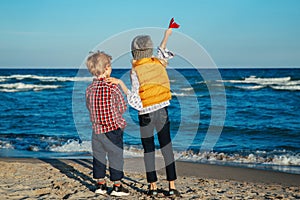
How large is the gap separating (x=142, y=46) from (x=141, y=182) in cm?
204

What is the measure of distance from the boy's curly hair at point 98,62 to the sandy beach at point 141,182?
4.78ft

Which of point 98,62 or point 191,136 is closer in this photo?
point 98,62

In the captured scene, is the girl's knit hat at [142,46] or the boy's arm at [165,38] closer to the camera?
the girl's knit hat at [142,46]

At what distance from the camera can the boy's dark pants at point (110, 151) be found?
4277 mm

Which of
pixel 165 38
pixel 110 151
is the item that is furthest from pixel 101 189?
pixel 165 38

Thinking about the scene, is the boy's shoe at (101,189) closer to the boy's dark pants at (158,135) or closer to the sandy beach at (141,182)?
the sandy beach at (141,182)

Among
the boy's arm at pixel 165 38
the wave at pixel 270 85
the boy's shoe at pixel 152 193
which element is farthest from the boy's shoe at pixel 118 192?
the wave at pixel 270 85

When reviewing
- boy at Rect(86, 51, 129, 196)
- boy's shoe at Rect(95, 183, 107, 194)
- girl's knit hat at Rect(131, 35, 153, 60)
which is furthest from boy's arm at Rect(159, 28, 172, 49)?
boy's shoe at Rect(95, 183, 107, 194)

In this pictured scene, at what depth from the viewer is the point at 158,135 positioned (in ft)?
14.1

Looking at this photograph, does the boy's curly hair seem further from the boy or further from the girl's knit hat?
the girl's knit hat

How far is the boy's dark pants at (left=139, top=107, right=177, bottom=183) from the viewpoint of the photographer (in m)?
4.18

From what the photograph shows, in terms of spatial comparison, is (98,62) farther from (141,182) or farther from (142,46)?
(141,182)

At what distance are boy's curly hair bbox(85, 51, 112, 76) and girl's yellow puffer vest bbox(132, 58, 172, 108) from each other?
1.13 ft

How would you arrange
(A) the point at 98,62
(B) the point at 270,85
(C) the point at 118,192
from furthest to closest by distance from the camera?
1. (B) the point at 270,85
2. (C) the point at 118,192
3. (A) the point at 98,62
